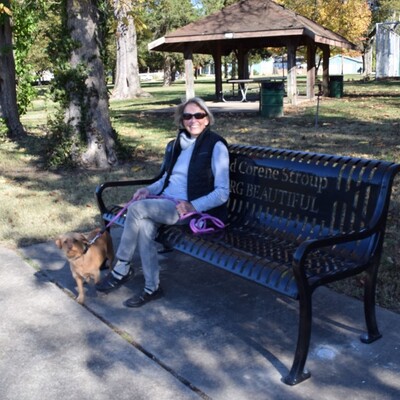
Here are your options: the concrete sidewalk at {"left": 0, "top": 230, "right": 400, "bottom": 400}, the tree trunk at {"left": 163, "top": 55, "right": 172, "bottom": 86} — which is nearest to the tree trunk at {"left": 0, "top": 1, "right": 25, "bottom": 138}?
the concrete sidewalk at {"left": 0, "top": 230, "right": 400, "bottom": 400}

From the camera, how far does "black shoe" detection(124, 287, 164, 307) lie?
13.1 feet

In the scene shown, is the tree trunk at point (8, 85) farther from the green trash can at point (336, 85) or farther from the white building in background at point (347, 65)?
the white building in background at point (347, 65)

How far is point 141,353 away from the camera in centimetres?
333

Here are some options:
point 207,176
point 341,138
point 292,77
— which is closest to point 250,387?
point 207,176

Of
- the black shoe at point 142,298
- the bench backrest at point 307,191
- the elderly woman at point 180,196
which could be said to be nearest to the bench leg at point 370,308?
the bench backrest at point 307,191

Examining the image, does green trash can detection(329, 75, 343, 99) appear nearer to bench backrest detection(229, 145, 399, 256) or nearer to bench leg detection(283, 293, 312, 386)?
bench backrest detection(229, 145, 399, 256)

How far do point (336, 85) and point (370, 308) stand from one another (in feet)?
69.8

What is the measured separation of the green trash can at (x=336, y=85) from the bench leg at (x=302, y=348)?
21621 mm

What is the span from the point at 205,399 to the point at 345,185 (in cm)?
159

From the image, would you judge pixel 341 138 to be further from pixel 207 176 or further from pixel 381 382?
pixel 381 382

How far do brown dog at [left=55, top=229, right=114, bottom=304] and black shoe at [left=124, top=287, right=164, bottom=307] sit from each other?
0.34m

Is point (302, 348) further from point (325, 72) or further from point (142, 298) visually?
point (325, 72)

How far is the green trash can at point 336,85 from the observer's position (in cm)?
2327

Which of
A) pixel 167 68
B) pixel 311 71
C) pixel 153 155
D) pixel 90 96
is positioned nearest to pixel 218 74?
pixel 311 71
